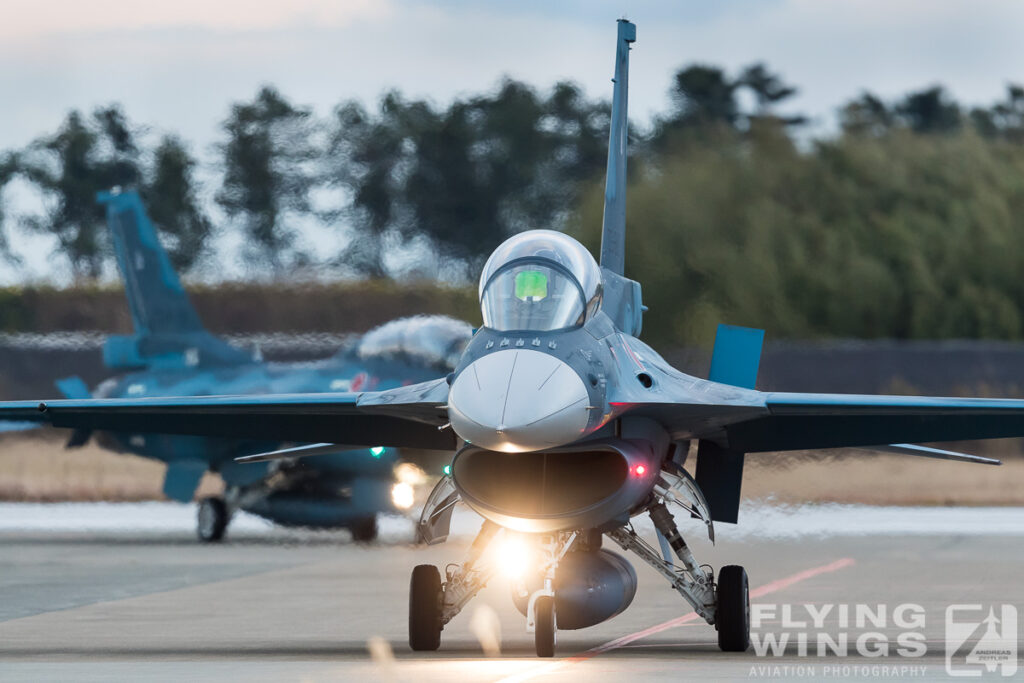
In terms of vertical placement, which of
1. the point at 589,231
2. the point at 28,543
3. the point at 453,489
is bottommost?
the point at 28,543

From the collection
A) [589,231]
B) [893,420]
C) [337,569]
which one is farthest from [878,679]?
[589,231]

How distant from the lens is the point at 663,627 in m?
13.4

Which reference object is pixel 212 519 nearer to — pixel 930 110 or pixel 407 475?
pixel 407 475

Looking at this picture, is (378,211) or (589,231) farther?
(378,211)

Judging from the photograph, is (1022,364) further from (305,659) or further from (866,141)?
(305,659)

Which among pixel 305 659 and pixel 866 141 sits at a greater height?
pixel 866 141

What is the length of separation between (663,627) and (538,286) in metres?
3.61

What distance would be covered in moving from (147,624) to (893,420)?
548 cm

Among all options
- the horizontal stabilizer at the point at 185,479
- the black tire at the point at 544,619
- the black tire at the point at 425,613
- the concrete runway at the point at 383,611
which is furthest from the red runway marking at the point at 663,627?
the horizontal stabilizer at the point at 185,479

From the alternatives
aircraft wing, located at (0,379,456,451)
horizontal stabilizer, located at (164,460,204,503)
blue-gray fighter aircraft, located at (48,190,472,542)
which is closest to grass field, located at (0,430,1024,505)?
horizontal stabilizer, located at (164,460,204,503)

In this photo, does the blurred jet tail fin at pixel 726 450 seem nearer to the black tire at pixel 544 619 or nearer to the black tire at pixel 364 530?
the black tire at pixel 544 619

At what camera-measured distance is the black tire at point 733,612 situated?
1162 centimetres

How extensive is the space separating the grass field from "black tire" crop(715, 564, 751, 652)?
30.5ft

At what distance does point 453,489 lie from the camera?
11906 mm
